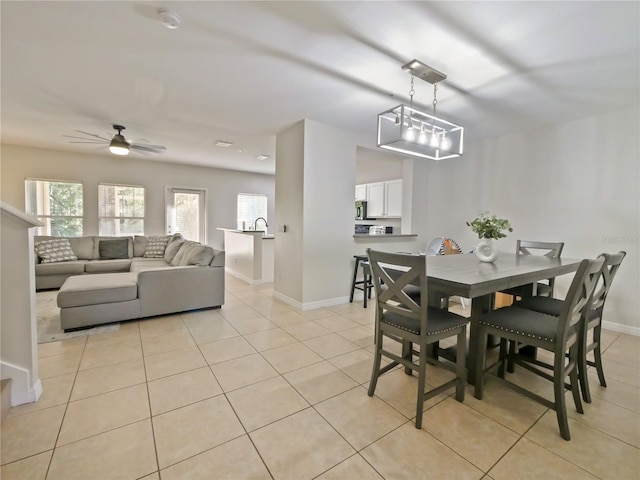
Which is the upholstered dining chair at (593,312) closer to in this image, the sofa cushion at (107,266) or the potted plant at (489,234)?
the potted plant at (489,234)

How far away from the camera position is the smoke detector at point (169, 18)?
6.10 feet

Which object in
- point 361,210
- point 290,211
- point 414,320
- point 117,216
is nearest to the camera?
point 414,320

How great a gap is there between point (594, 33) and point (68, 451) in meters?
4.10

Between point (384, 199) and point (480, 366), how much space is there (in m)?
4.72

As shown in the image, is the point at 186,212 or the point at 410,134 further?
the point at 186,212

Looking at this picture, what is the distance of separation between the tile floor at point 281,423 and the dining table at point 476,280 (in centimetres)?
53

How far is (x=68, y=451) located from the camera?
1473 millimetres

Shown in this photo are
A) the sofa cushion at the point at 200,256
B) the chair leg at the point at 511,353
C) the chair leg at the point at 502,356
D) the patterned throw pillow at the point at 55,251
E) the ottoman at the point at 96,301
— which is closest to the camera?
the chair leg at the point at 502,356

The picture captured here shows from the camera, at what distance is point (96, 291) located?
3096 millimetres

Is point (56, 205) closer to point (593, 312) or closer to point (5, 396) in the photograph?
point (5, 396)

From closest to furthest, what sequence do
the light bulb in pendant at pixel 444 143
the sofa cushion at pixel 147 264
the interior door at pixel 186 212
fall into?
the light bulb in pendant at pixel 444 143
the sofa cushion at pixel 147 264
the interior door at pixel 186 212

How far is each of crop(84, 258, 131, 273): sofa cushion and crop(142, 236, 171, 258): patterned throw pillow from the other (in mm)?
Result: 386

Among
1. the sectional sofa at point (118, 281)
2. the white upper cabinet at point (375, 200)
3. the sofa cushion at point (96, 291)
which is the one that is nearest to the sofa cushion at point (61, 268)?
the sectional sofa at point (118, 281)

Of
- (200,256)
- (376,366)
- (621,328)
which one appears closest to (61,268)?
(200,256)
